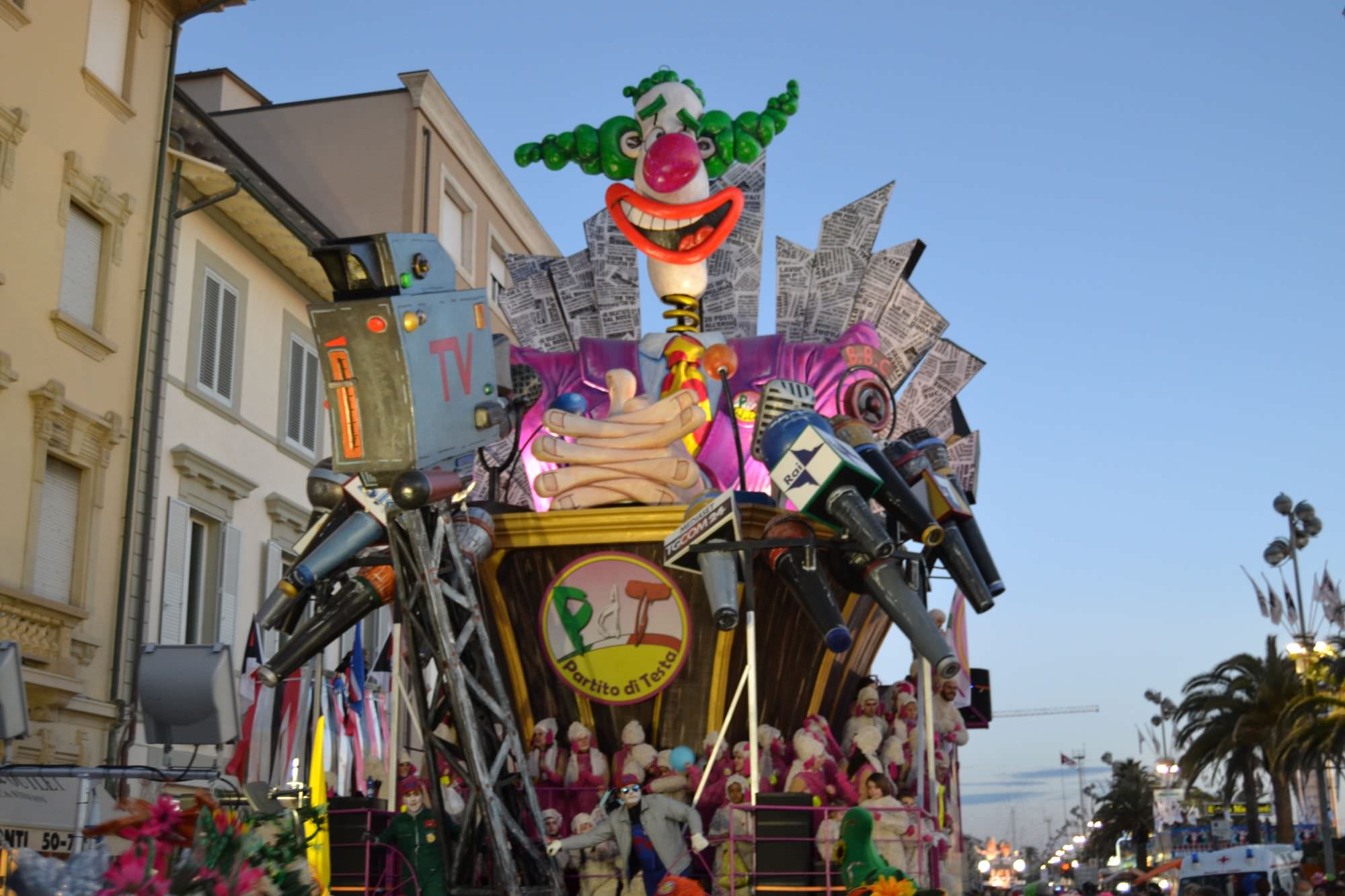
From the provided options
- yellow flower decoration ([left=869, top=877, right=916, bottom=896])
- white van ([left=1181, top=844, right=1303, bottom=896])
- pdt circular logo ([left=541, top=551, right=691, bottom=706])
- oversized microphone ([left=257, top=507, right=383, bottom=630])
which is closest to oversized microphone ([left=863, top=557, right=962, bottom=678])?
pdt circular logo ([left=541, top=551, right=691, bottom=706])

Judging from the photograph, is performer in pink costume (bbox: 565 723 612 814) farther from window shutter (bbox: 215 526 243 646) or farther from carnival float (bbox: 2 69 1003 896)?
window shutter (bbox: 215 526 243 646)

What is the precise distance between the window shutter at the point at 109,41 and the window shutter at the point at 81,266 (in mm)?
1736

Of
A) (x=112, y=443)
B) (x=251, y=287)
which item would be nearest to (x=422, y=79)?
(x=251, y=287)

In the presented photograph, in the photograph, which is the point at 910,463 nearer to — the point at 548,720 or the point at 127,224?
the point at 548,720

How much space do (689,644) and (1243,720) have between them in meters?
22.1

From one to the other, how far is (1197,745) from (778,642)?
2338 cm

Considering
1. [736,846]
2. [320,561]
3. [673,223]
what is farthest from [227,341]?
[736,846]

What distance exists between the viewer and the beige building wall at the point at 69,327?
57.5 feet

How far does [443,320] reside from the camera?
12891 millimetres

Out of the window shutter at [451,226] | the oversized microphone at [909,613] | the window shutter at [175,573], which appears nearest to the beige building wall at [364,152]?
the window shutter at [451,226]

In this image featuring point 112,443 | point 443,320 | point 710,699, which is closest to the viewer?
point 443,320

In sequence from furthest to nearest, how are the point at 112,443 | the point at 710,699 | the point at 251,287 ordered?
the point at 251,287
the point at 112,443
the point at 710,699

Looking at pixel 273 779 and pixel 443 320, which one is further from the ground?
pixel 443 320

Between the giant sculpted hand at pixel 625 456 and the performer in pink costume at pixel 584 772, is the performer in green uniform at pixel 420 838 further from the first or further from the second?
the giant sculpted hand at pixel 625 456
